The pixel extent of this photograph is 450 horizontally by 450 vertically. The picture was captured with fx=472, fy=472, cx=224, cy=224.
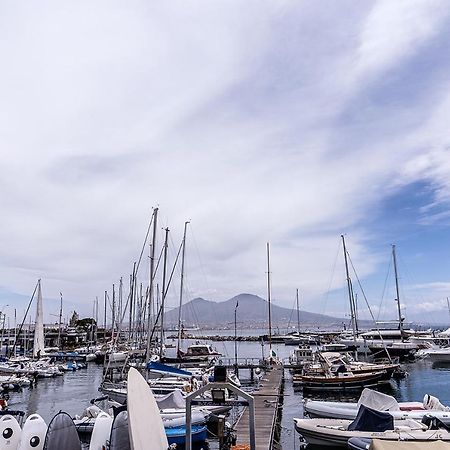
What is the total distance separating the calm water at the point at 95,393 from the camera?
106 ft

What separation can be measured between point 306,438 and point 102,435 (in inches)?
378

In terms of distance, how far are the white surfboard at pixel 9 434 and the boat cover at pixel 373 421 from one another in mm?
13018

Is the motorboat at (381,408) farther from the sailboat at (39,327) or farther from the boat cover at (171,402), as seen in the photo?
the sailboat at (39,327)

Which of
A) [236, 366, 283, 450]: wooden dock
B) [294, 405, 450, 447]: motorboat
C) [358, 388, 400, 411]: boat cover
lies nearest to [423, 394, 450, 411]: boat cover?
[358, 388, 400, 411]: boat cover

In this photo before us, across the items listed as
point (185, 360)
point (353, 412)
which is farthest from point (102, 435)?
point (185, 360)

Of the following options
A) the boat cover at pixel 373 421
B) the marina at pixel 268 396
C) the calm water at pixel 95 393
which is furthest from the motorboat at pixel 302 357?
the boat cover at pixel 373 421

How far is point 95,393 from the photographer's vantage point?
42.8 m

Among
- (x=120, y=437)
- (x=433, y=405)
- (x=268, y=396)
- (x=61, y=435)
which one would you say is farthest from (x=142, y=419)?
(x=268, y=396)

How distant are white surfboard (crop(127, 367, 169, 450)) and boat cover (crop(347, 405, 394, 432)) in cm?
956

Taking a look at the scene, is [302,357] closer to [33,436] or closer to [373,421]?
[373,421]

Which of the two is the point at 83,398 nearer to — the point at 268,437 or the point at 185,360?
the point at 185,360

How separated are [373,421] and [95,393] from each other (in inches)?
1210

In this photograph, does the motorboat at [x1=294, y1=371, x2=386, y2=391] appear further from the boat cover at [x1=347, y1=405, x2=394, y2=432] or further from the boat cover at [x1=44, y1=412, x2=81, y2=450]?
the boat cover at [x1=44, y1=412, x2=81, y2=450]

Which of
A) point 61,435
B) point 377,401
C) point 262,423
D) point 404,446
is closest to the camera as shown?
point 404,446
